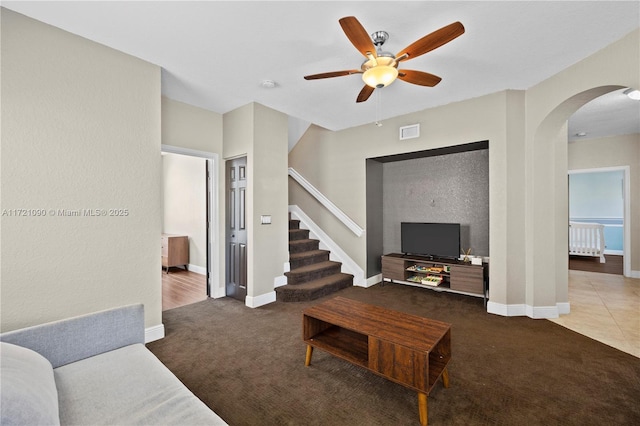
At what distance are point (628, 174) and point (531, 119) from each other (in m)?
3.90

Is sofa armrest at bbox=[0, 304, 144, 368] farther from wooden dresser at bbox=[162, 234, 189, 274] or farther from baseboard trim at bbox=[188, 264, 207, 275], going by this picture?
wooden dresser at bbox=[162, 234, 189, 274]

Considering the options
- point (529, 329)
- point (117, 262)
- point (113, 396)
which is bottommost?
point (529, 329)

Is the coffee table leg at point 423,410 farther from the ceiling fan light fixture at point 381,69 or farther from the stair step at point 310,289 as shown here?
the stair step at point 310,289

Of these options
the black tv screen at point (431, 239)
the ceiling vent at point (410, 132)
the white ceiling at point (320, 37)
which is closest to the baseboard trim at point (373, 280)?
the black tv screen at point (431, 239)

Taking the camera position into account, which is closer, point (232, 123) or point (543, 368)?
point (543, 368)

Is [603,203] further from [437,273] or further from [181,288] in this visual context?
[181,288]

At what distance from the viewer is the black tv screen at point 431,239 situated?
424 centimetres

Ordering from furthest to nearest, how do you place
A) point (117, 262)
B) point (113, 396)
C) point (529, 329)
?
point (529, 329), point (117, 262), point (113, 396)

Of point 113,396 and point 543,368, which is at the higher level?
point 113,396

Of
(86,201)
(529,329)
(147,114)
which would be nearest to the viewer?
(86,201)

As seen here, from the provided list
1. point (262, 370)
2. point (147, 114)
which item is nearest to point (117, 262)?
point (147, 114)

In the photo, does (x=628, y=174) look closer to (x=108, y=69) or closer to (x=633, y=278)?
(x=633, y=278)

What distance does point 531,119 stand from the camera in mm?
3412

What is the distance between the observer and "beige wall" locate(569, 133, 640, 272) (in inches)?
209
